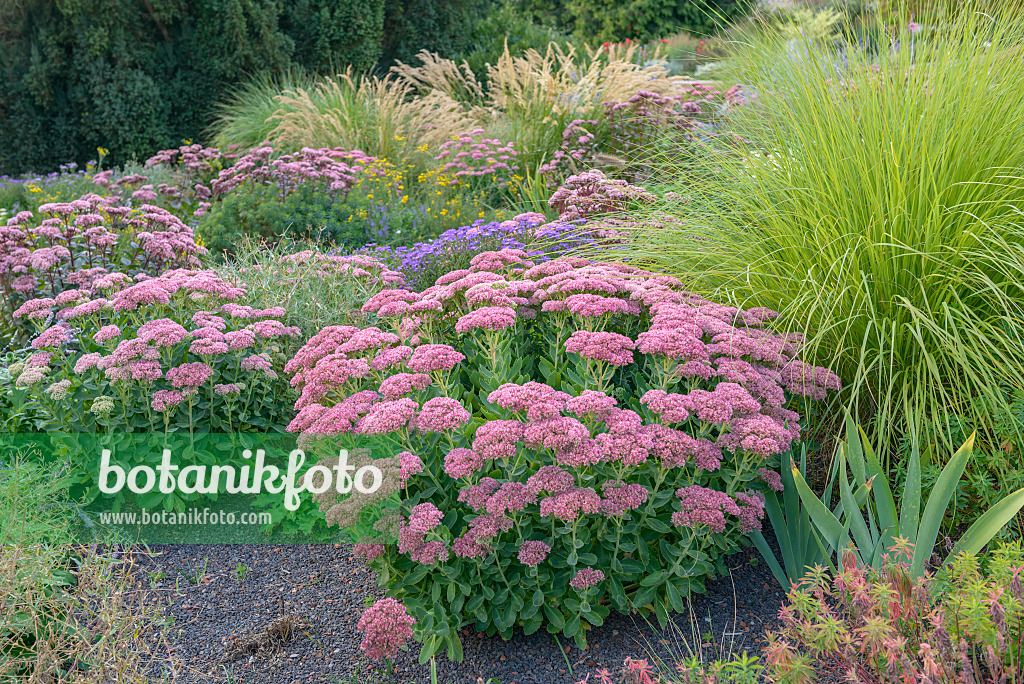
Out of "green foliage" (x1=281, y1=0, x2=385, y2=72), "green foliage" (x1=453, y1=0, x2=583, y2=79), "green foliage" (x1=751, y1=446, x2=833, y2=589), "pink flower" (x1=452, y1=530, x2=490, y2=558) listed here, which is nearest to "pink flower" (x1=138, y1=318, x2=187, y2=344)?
"pink flower" (x1=452, y1=530, x2=490, y2=558)

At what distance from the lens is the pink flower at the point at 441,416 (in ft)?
7.55

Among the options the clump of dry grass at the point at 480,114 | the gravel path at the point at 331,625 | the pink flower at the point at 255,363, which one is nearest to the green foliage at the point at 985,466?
the gravel path at the point at 331,625

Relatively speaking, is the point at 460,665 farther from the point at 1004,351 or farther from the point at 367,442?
the point at 1004,351

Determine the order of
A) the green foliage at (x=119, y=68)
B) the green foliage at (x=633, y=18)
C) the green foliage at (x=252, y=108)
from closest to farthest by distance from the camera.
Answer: the green foliage at (x=252, y=108) → the green foliage at (x=119, y=68) → the green foliage at (x=633, y=18)

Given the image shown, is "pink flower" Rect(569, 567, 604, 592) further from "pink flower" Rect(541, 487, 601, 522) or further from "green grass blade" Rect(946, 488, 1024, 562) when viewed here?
"green grass blade" Rect(946, 488, 1024, 562)

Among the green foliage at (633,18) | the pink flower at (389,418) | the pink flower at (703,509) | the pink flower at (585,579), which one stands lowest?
the pink flower at (585,579)

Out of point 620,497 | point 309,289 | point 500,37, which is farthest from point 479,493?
point 500,37

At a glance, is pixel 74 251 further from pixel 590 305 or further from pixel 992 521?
pixel 992 521

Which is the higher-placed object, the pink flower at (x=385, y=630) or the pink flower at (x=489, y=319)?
the pink flower at (x=489, y=319)

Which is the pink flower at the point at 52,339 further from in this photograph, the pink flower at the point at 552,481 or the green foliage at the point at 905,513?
the green foliage at the point at 905,513

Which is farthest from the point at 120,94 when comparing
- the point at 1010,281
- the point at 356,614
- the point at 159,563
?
the point at 1010,281

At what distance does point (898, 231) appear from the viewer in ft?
10.4

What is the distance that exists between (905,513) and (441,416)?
1558 mm

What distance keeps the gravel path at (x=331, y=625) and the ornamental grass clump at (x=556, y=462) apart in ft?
0.39
